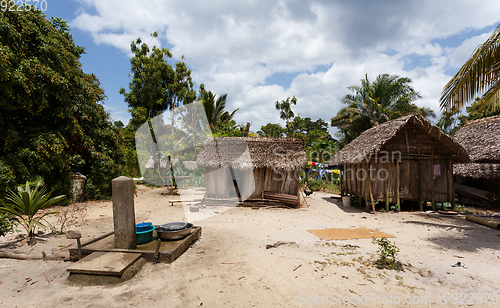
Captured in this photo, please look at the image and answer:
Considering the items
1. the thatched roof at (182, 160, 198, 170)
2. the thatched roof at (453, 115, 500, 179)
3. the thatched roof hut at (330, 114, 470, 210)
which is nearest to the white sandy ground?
the thatched roof hut at (330, 114, 470, 210)

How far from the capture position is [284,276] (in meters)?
4.10

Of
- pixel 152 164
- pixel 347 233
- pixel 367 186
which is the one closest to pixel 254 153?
pixel 367 186

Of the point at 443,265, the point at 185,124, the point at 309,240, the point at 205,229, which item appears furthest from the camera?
the point at 185,124

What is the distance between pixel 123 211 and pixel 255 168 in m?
7.29

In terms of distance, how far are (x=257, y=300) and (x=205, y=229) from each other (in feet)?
14.0

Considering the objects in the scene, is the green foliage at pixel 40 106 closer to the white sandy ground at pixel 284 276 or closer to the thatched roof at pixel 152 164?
the white sandy ground at pixel 284 276

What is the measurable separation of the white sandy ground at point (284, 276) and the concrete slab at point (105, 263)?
0.23 m

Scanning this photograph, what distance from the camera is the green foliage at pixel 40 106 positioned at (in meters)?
8.42

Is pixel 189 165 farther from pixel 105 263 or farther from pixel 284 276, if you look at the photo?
pixel 284 276

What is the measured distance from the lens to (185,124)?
72.9ft

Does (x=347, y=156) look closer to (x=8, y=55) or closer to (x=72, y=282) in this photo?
(x=72, y=282)

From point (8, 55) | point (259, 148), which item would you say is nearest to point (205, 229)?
point (259, 148)

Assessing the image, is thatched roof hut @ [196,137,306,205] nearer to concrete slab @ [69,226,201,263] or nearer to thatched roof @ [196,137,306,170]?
thatched roof @ [196,137,306,170]

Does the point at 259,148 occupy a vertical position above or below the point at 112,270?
above
